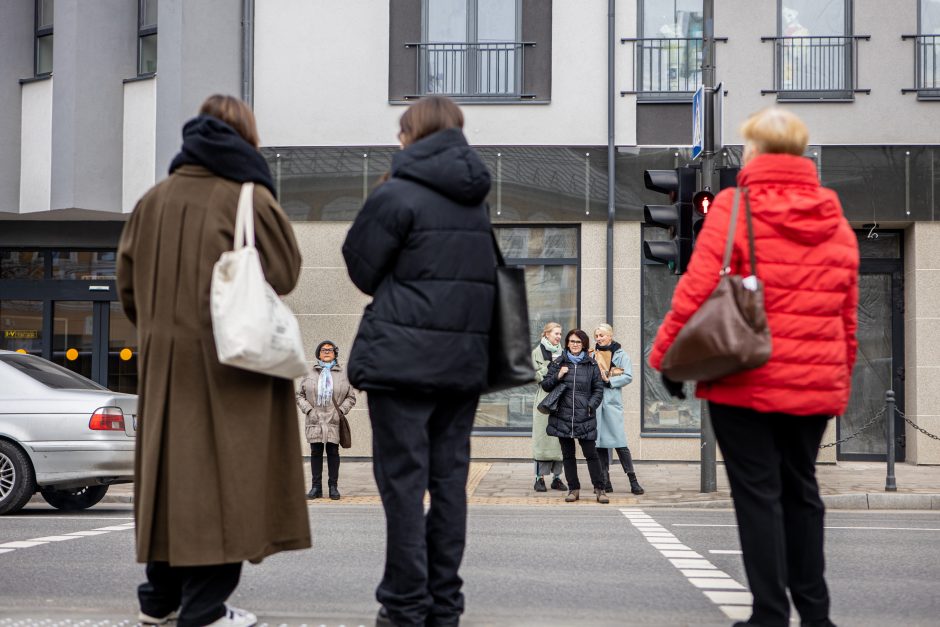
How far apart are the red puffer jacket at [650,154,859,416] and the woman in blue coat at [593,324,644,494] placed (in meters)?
8.86

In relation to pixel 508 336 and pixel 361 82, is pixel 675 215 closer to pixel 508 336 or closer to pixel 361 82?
pixel 361 82

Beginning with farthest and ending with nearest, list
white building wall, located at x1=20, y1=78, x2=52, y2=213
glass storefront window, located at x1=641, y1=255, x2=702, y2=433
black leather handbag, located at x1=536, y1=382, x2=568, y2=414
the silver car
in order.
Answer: white building wall, located at x1=20, y1=78, x2=52, y2=213
glass storefront window, located at x1=641, y1=255, x2=702, y2=433
black leather handbag, located at x1=536, y1=382, x2=568, y2=414
the silver car

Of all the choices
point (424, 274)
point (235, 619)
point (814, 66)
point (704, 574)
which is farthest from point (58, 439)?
point (814, 66)

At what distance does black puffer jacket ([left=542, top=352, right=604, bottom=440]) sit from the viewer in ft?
42.0

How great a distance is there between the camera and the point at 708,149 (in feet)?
43.3

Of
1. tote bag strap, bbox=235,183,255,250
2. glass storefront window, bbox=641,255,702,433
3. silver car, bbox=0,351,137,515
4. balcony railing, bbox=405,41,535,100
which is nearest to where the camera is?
tote bag strap, bbox=235,183,255,250

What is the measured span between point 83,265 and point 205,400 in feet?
51.9

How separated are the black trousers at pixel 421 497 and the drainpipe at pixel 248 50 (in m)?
14.1

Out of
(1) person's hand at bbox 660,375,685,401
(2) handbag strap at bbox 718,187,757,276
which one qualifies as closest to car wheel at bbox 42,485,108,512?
(1) person's hand at bbox 660,375,685,401

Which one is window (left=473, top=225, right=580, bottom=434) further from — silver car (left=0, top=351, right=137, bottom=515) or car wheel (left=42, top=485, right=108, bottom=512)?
silver car (left=0, top=351, right=137, bottom=515)

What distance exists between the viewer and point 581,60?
17797mm

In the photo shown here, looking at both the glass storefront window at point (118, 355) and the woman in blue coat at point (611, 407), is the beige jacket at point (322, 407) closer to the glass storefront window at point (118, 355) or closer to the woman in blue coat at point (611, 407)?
the woman in blue coat at point (611, 407)

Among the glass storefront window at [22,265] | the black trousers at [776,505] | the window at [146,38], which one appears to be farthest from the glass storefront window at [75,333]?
the black trousers at [776,505]

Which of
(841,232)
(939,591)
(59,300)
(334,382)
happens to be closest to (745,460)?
(841,232)
